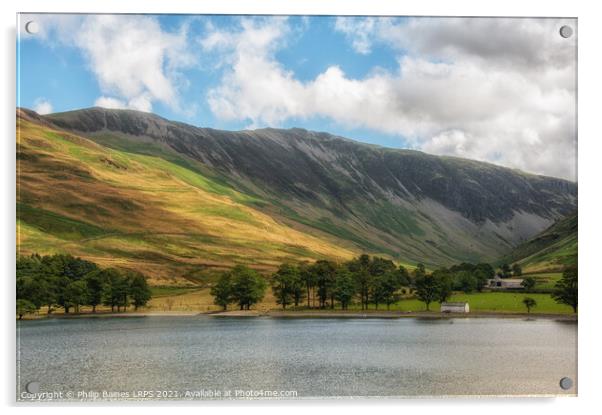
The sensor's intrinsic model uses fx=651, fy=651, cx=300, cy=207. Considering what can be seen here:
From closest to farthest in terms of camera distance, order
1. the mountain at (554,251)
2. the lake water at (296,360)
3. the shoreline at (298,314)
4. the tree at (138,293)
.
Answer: the lake water at (296,360)
the shoreline at (298,314)
the tree at (138,293)
the mountain at (554,251)

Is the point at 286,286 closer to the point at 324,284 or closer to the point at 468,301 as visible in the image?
the point at 324,284

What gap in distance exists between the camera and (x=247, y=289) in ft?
204

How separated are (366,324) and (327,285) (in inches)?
458

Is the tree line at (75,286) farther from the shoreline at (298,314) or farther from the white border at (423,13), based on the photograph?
→ the white border at (423,13)

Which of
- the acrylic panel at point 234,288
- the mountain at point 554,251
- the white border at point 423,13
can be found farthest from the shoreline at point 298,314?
the white border at point 423,13

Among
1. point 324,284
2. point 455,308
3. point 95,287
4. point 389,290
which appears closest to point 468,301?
point 455,308

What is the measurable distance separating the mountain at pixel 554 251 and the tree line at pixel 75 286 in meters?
46.6

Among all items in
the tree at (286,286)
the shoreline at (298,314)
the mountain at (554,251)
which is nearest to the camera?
the shoreline at (298,314)

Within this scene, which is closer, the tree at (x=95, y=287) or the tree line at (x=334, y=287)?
the tree at (x=95, y=287)

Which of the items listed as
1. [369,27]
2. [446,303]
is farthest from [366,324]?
[369,27]

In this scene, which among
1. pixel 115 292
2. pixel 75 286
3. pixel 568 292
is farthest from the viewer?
pixel 115 292

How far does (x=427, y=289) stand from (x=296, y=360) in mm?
28190

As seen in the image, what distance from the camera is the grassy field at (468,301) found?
5137 cm

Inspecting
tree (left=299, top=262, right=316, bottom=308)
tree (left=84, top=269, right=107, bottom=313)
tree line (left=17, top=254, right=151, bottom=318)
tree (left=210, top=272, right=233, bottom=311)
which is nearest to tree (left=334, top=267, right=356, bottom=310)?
tree (left=299, top=262, right=316, bottom=308)
